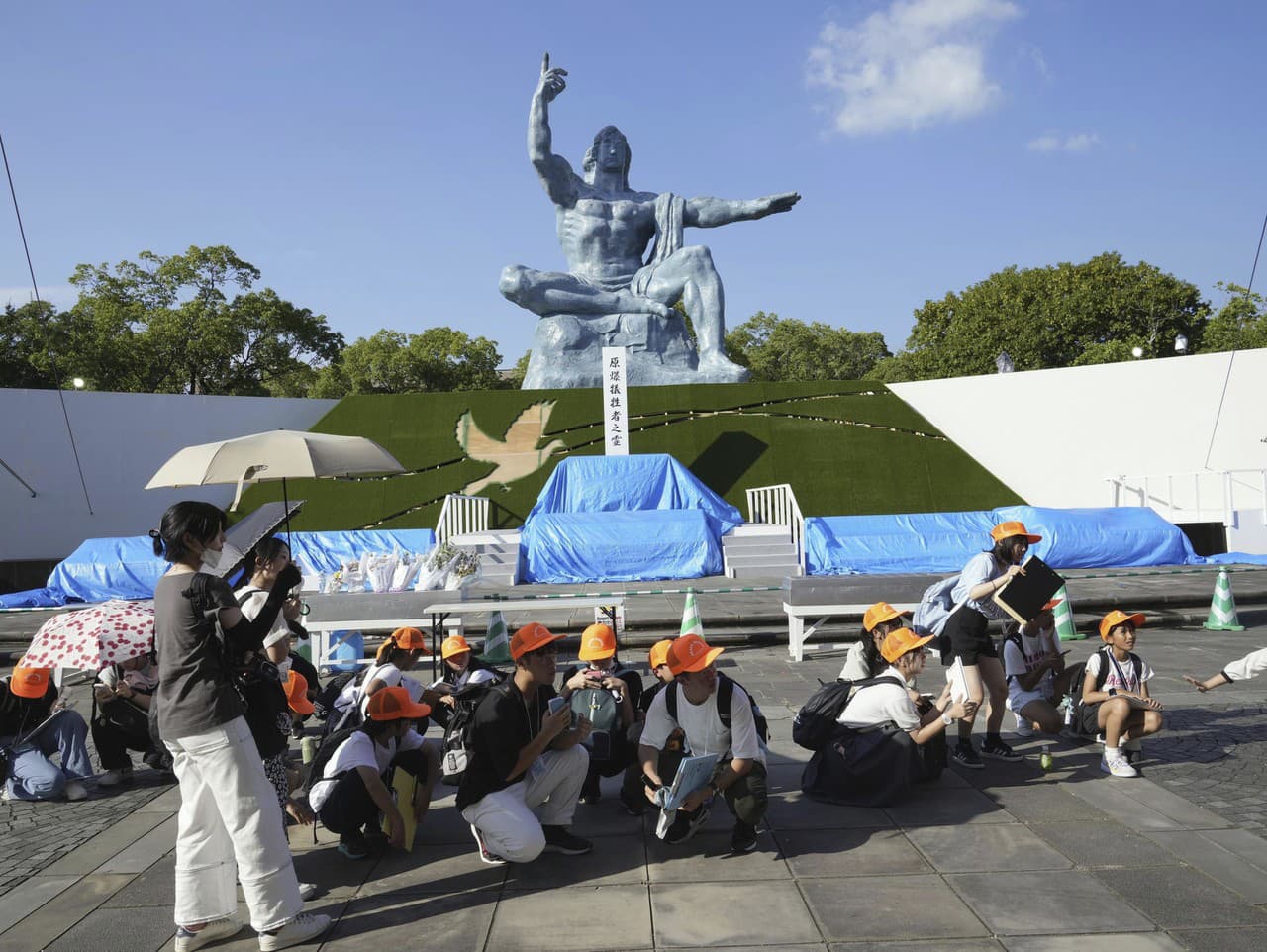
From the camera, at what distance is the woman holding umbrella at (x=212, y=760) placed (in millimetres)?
2746

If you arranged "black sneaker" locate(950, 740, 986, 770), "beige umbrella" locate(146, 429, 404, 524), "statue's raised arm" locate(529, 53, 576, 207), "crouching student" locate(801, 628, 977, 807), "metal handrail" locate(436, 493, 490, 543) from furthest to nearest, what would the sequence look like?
"statue's raised arm" locate(529, 53, 576, 207)
"metal handrail" locate(436, 493, 490, 543)
"beige umbrella" locate(146, 429, 404, 524)
"black sneaker" locate(950, 740, 986, 770)
"crouching student" locate(801, 628, 977, 807)

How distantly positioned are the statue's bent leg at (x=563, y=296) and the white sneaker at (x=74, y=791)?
1431cm

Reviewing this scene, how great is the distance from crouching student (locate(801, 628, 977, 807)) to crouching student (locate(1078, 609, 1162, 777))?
70 centimetres

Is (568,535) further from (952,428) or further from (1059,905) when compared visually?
(1059,905)

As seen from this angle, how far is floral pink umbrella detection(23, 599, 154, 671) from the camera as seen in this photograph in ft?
13.6

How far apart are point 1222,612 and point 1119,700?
16.8 ft

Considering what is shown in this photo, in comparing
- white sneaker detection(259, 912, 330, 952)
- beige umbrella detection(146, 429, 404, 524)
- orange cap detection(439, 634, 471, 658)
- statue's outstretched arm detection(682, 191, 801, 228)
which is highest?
statue's outstretched arm detection(682, 191, 801, 228)

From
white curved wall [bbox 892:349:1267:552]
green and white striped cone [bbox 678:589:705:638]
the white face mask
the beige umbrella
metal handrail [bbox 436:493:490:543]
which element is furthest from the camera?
white curved wall [bbox 892:349:1267:552]

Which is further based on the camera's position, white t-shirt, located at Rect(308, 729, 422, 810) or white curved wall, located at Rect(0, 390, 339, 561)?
white curved wall, located at Rect(0, 390, 339, 561)

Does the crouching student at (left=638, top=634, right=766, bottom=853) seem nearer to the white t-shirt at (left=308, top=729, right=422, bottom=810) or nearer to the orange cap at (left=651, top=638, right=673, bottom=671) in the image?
the orange cap at (left=651, top=638, right=673, bottom=671)

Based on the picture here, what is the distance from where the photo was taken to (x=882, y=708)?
12.9 feet

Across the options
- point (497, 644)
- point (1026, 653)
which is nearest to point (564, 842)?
point (1026, 653)

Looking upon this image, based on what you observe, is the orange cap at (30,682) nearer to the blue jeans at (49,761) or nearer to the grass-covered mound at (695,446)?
the blue jeans at (49,761)

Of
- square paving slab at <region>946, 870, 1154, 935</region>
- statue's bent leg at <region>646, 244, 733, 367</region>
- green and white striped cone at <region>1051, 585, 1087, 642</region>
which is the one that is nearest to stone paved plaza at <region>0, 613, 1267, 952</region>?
square paving slab at <region>946, 870, 1154, 935</region>
